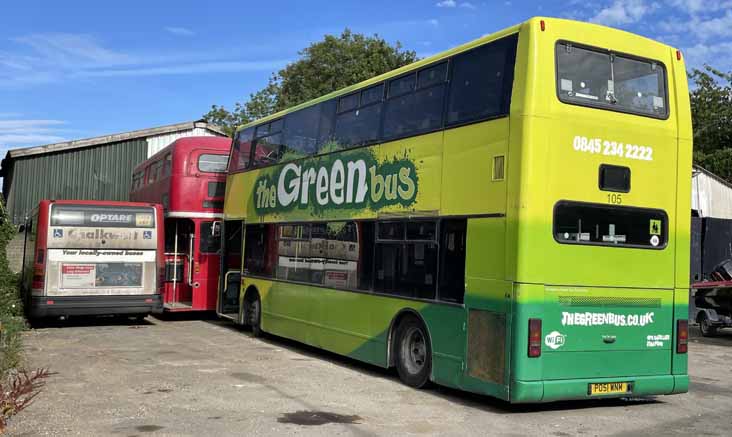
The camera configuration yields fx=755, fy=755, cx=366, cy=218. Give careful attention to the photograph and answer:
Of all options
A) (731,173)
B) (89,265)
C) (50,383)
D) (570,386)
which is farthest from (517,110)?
(731,173)

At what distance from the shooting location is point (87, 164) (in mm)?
31328

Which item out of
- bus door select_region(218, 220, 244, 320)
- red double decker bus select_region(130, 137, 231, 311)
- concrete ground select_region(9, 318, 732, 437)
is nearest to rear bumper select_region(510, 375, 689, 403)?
concrete ground select_region(9, 318, 732, 437)

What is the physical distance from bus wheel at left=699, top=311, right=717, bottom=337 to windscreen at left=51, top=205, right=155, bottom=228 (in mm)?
12765

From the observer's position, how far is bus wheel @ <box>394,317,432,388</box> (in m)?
9.63

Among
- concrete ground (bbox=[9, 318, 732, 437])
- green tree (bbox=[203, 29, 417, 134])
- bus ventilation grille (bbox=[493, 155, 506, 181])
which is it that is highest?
green tree (bbox=[203, 29, 417, 134])

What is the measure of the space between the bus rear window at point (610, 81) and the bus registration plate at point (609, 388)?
10.1ft

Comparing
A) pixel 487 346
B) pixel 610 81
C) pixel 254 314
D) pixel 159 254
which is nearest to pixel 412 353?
pixel 487 346

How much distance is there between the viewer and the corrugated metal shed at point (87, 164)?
102 feet

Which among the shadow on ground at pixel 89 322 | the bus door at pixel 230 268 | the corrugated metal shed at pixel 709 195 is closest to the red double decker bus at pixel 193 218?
the bus door at pixel 230 268

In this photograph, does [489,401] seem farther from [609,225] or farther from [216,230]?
[216,230]

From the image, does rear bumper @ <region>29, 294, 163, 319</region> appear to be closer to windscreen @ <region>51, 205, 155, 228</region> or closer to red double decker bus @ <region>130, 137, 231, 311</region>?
red double decker bus @ <region>130, 137, 231, 311</region>

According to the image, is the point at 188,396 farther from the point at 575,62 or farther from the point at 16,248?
the point at 16,248

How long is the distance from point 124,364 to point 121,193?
20845 millimetres

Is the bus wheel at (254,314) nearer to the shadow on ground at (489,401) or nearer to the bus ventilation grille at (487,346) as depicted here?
the shadow on ground at (489,401)
